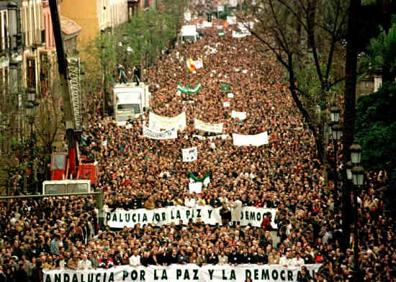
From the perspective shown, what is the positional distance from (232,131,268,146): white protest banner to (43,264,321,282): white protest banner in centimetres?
2419

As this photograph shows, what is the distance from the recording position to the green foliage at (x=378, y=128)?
136ft

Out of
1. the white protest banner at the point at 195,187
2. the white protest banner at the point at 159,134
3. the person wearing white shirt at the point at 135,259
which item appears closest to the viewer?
the person wearing white shirt at the point at 135,259

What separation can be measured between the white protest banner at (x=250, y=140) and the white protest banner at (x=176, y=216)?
16.0 meters

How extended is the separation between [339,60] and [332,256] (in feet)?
111

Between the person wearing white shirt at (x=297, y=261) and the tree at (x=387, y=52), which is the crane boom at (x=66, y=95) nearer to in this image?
the tree at (x=387, y=52)

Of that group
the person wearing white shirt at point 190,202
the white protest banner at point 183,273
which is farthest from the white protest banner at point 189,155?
the white protest banner at point 183,273

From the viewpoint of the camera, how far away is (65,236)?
36469 mm

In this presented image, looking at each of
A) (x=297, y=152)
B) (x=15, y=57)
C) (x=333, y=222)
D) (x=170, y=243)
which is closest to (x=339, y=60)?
(x=297, y=152)

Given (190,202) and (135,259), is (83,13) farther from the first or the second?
(135,259)

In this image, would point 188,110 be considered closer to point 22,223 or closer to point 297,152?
point 297,152

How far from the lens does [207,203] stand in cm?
4181

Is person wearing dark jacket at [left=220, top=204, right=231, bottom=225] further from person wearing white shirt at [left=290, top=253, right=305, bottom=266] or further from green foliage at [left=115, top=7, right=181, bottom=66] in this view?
green foliage at [left=115, top=7, right=181, bottom=66]

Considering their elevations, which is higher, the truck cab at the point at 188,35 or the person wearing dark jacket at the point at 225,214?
the truck cab at the point at 188,35

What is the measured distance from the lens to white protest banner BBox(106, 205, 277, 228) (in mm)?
39969
